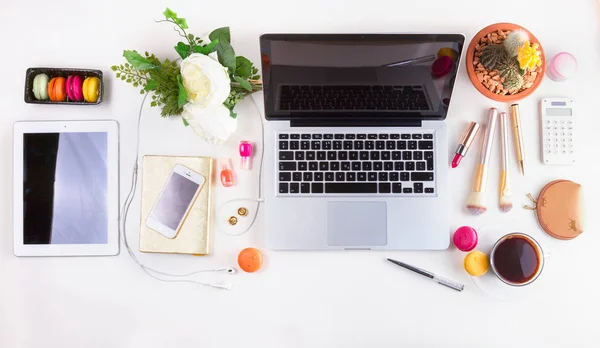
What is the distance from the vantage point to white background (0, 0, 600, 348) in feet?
3.04

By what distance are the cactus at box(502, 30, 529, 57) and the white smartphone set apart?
2.24 ft

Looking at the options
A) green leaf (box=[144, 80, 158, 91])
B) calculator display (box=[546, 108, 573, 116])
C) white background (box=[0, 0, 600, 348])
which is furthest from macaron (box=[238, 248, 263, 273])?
calculator display (box=[546, 108, 573, 116])

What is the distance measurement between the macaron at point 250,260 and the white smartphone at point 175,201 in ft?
0.50

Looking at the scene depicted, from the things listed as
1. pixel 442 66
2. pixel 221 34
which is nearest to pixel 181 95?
pixel 221 34

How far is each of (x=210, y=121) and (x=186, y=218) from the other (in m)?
0.24

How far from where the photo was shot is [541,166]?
95cm

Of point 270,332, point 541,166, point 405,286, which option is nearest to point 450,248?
point 405,286

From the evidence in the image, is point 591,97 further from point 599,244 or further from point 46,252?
point 46,252

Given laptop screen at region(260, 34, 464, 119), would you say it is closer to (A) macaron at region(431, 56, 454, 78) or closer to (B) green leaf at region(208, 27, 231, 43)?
(A) macaron at region(431, 56, 454, 78)

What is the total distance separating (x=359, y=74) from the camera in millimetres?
812

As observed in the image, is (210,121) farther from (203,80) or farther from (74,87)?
(74,87)

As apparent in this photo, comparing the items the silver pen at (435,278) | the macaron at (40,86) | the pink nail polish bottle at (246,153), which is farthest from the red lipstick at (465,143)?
the macaron at (40,86)

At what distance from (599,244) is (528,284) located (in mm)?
199

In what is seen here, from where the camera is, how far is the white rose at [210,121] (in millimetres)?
826
